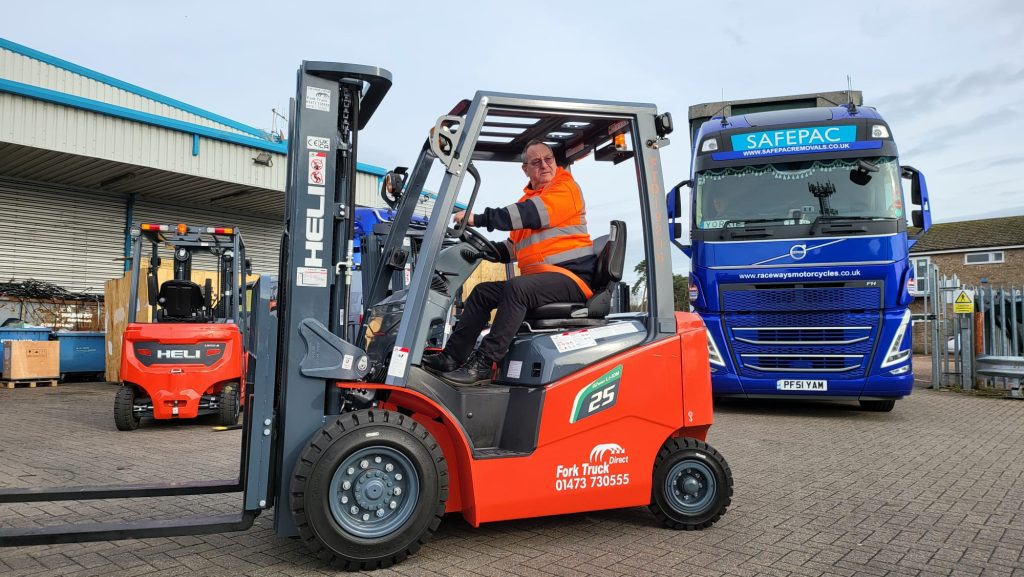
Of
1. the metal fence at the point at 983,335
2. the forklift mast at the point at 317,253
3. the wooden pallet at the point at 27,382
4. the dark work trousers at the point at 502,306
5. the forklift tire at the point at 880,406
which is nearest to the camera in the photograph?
the forklift mast at the point at 317,253

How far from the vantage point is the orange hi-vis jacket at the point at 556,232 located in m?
4.48

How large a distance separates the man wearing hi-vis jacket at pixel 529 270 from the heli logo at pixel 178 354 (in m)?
5.62

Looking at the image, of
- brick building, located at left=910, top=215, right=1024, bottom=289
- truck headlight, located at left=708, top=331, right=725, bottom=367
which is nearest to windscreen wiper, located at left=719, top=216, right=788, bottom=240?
truck headlight, located at left=708, top=331, right=725, bottom=367

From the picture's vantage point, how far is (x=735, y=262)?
9.34 m

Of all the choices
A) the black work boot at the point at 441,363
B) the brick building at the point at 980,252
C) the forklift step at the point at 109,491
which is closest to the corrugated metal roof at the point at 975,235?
the brick building at the point at 980,252

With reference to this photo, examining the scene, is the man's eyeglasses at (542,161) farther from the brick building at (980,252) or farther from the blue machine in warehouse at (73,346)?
the brick building at (980,252)

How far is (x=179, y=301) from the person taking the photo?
9438 millimetres

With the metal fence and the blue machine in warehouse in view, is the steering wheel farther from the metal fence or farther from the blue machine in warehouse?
the blue machine in warehouse

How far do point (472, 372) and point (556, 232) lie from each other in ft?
3.39

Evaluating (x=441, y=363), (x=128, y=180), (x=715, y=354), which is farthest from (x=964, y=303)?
(x=128, y=180)

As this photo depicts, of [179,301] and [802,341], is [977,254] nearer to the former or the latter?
[802,341]

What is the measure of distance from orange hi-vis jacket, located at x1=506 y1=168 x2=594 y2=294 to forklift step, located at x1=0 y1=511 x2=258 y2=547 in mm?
2224

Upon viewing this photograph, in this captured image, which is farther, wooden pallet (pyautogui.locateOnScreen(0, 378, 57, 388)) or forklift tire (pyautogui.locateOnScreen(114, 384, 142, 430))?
wooden pallet (pyautogui.locateOnScreen(0, 378, 57, 388))

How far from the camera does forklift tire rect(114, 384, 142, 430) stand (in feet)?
28.8
